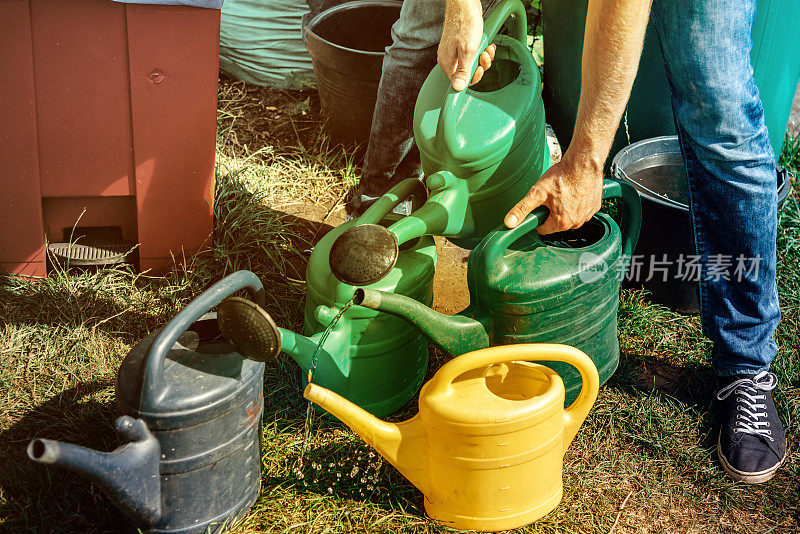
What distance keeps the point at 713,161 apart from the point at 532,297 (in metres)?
0.64

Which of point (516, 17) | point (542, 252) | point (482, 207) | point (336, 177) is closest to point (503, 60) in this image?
point (516, 17)

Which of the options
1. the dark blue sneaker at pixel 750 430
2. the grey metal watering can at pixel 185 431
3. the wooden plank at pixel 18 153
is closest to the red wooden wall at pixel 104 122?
the wooden plank at pixel 18 153

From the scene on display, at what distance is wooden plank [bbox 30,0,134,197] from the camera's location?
7.53 feet

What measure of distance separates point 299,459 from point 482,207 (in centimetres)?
91

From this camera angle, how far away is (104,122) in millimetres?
2436

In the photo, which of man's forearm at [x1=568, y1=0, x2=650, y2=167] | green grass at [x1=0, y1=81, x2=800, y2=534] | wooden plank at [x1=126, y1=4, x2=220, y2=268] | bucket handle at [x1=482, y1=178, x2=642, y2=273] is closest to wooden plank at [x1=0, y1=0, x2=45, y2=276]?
green grass at [x1=0, y1=81, x2=800, y2=534]

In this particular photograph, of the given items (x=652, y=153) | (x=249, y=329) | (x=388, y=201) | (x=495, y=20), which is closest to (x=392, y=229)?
(x=388, y=201)

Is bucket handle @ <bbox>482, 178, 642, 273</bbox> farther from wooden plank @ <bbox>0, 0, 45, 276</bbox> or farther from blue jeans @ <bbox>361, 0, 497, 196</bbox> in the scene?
wooden plank @ <bbox>0, 0, 45, 276</bbox>

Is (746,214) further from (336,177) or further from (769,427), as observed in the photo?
(336,177)

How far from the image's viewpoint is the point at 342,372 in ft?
7.05

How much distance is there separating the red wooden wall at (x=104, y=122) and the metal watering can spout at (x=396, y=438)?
1073 millimetres

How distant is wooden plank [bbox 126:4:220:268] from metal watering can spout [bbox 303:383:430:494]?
3.43 ft

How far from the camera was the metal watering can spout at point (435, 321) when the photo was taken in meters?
1.91

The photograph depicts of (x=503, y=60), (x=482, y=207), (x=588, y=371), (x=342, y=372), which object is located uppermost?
(x=503, y=60)
